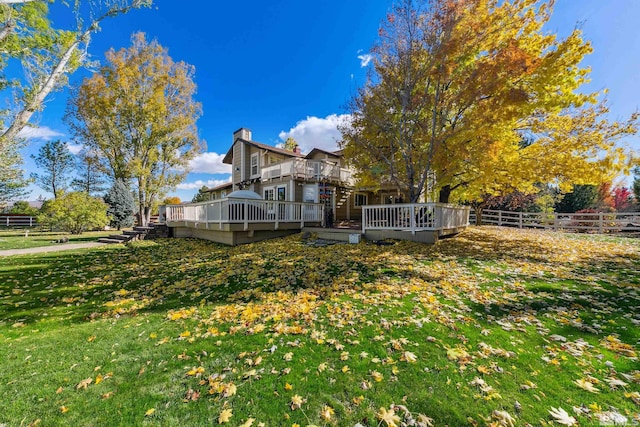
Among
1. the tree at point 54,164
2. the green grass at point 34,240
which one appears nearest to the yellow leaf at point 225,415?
the green grass at point 34,240

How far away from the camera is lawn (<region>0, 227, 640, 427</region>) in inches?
86.8

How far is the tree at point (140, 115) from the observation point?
19.9m

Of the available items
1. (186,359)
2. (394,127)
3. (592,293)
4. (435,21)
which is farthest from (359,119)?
(186,359)

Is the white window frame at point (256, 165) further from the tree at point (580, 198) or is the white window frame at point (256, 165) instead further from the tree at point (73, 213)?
the tree at point (580, 198)

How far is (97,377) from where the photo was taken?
268 centimetres

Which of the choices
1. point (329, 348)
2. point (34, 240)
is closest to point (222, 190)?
point (34, 240)

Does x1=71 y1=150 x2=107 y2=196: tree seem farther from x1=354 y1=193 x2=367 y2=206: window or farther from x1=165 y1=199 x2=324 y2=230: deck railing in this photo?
x1=354 y1=193 x2=367 y2=206: window

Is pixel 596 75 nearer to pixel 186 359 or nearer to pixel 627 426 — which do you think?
pixel 627 426

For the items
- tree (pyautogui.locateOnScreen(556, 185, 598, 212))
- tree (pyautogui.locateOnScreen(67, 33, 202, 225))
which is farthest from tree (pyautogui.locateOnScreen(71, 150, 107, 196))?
tree (pyautogui.locateOnScreen(556, 185, 598, 212))

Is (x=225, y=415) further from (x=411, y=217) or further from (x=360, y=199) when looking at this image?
(x=360, y=199)

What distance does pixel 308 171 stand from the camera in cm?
1661

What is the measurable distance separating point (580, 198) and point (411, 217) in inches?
1184

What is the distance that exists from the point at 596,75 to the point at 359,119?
28.3 feet

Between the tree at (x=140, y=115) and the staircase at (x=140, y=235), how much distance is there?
24.3 feet
